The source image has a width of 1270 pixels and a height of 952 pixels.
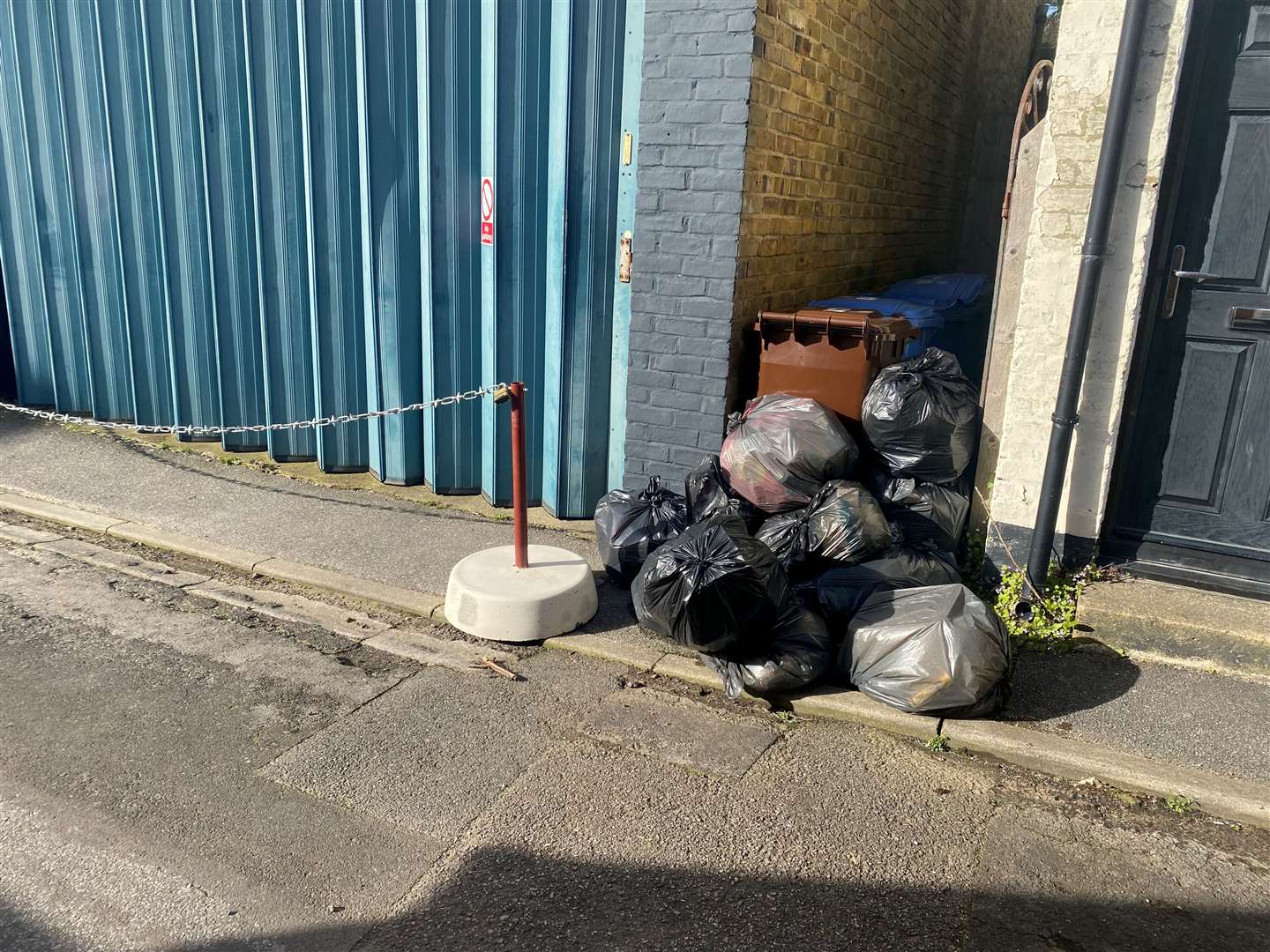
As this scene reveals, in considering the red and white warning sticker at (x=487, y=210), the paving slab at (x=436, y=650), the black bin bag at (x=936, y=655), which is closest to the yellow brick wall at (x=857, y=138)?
the red and white warning sticker at (x=487, y=210)

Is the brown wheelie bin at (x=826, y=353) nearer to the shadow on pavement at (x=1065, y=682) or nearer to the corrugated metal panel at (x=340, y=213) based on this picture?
the corrugated metal panel at (x=340, y=213)

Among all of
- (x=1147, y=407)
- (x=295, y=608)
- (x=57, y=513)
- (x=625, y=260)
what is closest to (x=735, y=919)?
(x=295, y=608)

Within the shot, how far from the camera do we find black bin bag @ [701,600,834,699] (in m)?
3.87

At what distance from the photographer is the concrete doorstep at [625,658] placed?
11.1 feet

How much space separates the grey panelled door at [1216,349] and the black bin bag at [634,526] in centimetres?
212

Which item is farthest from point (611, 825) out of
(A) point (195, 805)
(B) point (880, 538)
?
(B) point (880, 538)

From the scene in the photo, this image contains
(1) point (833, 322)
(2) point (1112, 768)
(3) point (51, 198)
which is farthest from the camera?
(3) point (51, 198)

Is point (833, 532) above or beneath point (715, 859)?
above

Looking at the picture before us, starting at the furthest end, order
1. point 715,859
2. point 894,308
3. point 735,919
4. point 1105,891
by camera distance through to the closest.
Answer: point 894,308, point 715,859, point 1105,891, point 735,919

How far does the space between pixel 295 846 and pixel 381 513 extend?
3035mm

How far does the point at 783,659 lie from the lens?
3.88 meters

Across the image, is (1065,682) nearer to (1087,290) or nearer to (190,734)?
(1087,290)

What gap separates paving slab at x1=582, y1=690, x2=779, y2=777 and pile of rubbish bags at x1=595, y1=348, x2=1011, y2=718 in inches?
8.6

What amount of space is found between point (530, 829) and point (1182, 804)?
2189 millimetres
